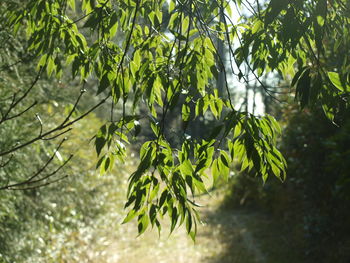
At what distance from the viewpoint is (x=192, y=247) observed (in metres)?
8.84

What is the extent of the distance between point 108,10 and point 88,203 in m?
6.76

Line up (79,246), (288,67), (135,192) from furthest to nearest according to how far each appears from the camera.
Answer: (79,246) → (288,67) → (135,192)

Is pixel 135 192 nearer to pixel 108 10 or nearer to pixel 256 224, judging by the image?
pixel 108 10

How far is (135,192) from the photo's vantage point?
7.00ft

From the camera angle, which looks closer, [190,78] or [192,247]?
[190,78]

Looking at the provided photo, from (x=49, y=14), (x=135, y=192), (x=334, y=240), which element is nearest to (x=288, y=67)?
(x=135, y=192)

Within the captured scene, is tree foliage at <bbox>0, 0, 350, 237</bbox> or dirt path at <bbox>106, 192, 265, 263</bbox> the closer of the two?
tree foliage at <bbox>0, 0, 350, 237</bbox>

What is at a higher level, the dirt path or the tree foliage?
the tree foliage

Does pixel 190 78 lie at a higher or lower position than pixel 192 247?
higher

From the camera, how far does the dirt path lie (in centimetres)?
795

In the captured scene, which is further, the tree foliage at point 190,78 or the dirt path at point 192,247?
the dirt path at point 192,247

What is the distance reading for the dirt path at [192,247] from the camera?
7954 mm

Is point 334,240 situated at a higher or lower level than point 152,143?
lower

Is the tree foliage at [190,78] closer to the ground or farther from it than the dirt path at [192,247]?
farther from it
